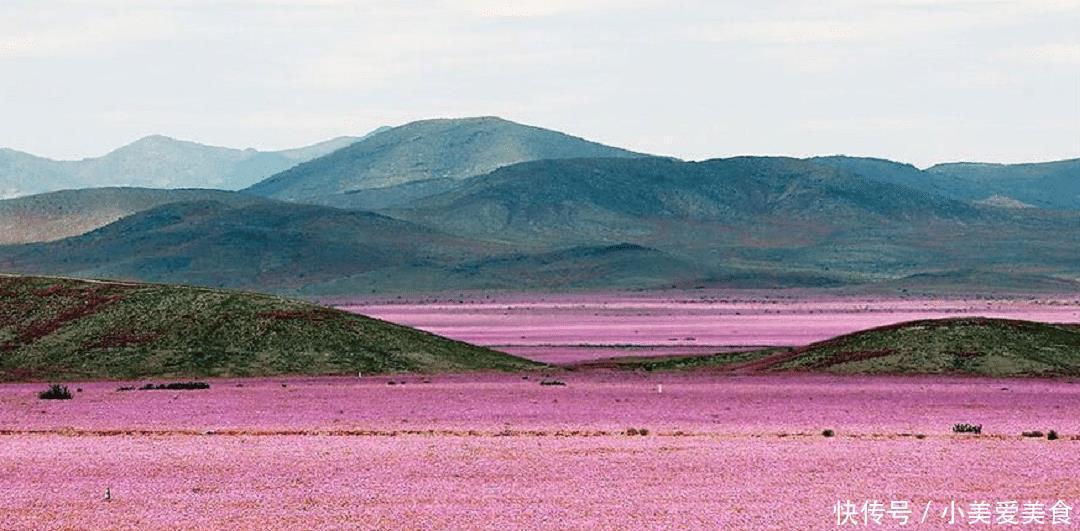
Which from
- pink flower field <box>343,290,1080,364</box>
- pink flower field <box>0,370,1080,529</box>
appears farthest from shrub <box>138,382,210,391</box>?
pink flower field <box>343,290,1080,364</box>

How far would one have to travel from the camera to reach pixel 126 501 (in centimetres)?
2814

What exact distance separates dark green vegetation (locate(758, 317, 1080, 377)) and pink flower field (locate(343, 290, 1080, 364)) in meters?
16.6

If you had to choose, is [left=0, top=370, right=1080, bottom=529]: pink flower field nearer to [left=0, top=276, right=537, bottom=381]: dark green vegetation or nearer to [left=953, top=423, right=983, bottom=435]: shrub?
[left=953, top=423, right=983, bottom=435]: shrub

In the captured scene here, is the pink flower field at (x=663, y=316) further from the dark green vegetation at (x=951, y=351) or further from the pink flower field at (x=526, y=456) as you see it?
the pink flower field at (x=526, y=456)

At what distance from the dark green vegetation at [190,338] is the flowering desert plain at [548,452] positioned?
142 inches

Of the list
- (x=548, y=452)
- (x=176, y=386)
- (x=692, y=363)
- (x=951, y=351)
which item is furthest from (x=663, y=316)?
(x=548, y=452)

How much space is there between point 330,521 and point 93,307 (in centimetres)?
5495

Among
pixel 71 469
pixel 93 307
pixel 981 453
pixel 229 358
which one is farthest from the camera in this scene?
pixel 93 307

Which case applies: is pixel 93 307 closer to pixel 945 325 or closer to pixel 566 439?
pixel 945 325

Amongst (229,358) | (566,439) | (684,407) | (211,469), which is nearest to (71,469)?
(211,469)

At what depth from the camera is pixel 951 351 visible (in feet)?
222

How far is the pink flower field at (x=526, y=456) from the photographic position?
26672 millimetres

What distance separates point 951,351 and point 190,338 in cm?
3293

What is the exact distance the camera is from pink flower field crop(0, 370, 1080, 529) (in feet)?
87.5
